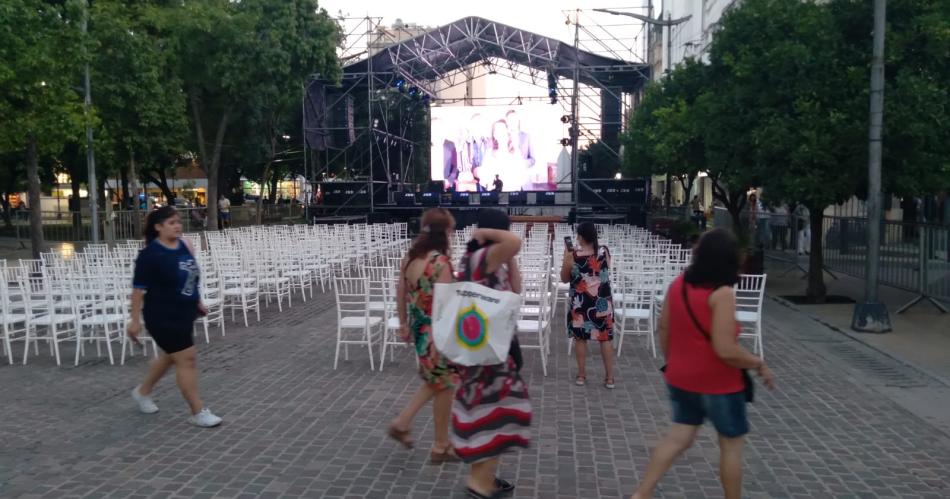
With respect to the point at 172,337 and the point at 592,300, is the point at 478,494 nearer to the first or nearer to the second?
the point at 172,337

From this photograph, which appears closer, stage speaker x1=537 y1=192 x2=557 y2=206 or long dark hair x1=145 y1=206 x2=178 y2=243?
long dark hair x1=145 y1=206 x2=178 y2=243

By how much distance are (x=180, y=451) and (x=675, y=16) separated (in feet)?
161

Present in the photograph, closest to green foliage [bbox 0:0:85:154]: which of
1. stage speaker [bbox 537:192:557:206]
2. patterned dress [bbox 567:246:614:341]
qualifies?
patterned dress [bbox 567:246:614:341]

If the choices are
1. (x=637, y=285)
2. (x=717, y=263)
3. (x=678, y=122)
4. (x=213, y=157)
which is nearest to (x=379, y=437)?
(x=717, y=263)

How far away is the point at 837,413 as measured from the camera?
6539 mm

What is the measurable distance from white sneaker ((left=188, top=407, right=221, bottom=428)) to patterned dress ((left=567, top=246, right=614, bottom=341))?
10.0 feet

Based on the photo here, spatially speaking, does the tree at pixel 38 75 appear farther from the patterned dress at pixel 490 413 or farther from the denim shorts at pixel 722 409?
the denim shorts at pixel 722 409

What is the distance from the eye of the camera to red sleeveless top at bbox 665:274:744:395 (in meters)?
3.83

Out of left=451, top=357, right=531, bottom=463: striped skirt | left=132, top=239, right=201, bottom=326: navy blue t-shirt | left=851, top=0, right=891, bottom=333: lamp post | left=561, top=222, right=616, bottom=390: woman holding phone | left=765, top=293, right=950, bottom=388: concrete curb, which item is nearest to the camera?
left=451, top=357, right=531, bottom=463: striped skirt

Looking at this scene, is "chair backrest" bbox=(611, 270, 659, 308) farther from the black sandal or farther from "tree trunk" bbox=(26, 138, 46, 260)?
"tree trunk" bbox=(26, 138, 46, 260)

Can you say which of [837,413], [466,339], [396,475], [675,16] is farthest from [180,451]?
[675,16]

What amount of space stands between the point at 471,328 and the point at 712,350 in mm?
1210

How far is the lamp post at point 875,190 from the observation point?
389 inches

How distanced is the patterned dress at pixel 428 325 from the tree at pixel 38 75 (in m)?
10.2
